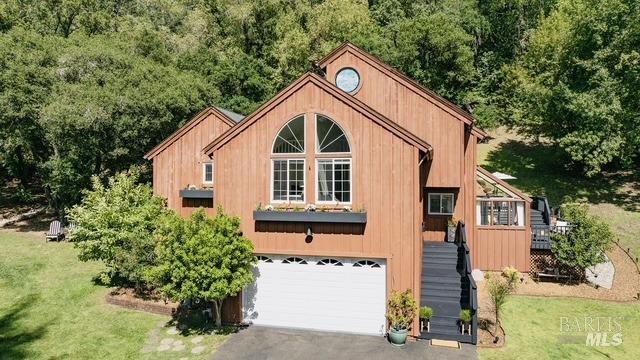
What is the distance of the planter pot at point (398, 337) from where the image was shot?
12.5m

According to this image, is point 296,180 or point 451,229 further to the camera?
point 451,229

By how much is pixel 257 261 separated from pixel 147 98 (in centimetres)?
1729

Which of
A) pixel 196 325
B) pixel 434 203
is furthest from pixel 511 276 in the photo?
pixel 196 325

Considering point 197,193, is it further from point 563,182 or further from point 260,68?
point 563,182

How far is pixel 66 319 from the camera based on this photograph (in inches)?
571

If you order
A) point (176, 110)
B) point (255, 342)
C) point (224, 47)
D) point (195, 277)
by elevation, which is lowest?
point (255, 342)

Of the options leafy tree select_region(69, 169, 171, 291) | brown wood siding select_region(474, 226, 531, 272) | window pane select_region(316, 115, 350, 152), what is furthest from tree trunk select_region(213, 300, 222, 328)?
brown wood siding select_region(474, 226, 531, 272)

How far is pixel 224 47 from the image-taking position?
4284cm

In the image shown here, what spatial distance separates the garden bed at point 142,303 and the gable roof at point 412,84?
1168 centimetres

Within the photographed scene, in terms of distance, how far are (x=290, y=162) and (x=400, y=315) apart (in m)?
5.97

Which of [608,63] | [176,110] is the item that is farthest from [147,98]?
[608,63]

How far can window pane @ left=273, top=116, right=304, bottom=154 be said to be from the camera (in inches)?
544

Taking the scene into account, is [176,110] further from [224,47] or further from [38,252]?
[224,47]

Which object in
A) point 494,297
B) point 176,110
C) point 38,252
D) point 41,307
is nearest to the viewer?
point 494,297
